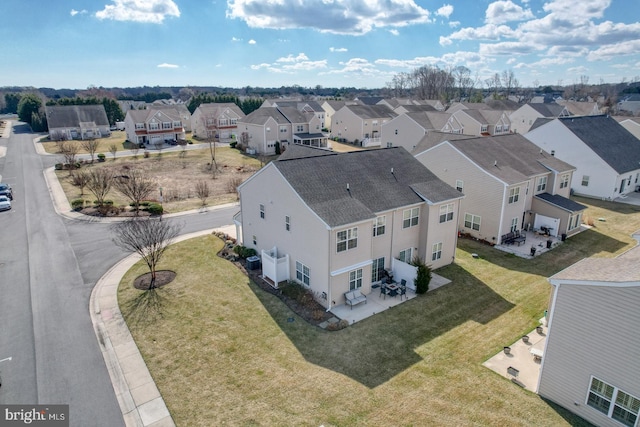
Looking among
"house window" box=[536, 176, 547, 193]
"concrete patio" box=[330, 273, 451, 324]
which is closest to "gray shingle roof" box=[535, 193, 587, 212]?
"house window" box=[536, 176, 547, 193]

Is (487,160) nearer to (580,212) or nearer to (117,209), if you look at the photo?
(580,212)

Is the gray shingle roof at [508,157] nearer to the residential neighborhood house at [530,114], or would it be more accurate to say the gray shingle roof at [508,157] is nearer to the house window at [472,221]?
the house window at [472,221]

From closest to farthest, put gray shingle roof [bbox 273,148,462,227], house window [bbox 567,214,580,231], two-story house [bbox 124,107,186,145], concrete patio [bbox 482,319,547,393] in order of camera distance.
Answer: concrete patio [bbox 482,319,547,393]
gray shingle roof [bbox 273,148,462,227]
house window [bbox 567,214,580,231]
two-story house [bbox 124,107,186,145]

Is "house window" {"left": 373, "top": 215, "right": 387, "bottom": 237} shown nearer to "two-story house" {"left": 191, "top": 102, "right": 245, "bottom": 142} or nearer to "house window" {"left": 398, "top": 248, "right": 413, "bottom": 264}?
"house window" {"left": 398, "top": 248, "right": 413, "bottom": 264}

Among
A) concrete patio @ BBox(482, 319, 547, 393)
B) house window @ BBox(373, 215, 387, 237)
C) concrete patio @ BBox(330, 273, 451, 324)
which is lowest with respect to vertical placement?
concrete patio @ BBox(482, 319, 547, 393)

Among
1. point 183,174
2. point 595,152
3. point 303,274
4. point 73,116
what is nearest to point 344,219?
point 303,274

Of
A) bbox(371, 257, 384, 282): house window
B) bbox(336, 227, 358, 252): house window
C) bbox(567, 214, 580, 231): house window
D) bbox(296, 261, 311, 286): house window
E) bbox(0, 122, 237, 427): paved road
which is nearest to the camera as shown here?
bbox(0, 122, 237, 427): paved road

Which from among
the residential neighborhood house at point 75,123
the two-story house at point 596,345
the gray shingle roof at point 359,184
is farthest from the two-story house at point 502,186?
the residential neighborhood house at point 75,123
